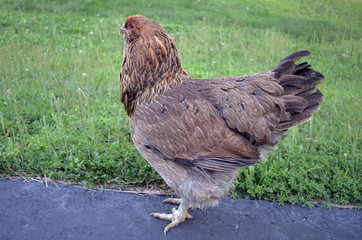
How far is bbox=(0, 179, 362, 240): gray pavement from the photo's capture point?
9.64 ft

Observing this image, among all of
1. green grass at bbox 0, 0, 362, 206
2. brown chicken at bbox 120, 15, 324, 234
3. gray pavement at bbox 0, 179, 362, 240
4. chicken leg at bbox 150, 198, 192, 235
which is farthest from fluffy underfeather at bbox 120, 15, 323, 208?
green grass at bbox 0, 0, 362, 206

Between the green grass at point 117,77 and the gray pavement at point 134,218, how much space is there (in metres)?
0.18

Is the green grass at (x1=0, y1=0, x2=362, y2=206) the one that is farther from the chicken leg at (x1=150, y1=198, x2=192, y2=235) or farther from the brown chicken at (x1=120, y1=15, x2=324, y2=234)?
the brown chicken at (x1=120, y1=15, x2=324, y2=234)

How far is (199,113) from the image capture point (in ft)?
9.63

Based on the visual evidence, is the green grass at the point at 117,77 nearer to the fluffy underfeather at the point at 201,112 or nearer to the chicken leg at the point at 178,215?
the chicken leg at the point at 178,215

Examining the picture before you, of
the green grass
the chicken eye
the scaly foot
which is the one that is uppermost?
the chicken eye

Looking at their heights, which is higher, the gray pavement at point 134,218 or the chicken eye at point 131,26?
the chicken eye at point 131,26

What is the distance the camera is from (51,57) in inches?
238

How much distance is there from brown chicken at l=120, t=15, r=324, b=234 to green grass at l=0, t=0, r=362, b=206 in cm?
71

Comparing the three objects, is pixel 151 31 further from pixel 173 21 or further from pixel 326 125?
pixel 173 21

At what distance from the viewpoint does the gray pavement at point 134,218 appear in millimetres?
2938

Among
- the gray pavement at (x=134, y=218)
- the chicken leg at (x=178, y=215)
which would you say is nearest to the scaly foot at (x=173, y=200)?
the gray pavement at (x=134, y=218)

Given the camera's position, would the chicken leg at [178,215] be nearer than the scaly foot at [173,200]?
Yes

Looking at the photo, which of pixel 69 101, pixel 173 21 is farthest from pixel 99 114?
pixel 173 21
